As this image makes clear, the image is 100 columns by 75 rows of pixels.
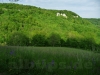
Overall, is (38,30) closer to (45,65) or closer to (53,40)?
(53,40)

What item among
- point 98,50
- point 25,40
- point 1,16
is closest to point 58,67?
point 98,50

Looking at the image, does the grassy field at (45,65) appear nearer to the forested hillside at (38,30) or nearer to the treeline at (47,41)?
the forested hillside at (38,30)

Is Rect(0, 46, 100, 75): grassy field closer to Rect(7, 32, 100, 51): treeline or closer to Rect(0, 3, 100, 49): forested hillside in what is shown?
Rect(0, 3, 100, 49): forested hillside

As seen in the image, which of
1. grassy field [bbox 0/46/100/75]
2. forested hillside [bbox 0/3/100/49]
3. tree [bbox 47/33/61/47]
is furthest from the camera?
tree [bbox 47/33/61/47]

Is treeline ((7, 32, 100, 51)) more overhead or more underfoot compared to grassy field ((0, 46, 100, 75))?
more underfoot

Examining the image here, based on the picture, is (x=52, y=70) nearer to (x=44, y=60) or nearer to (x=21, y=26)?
(x=44, y=60)

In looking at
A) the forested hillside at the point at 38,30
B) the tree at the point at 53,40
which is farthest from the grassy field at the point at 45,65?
the tree at the point at 53,40

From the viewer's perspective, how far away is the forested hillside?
262 ft

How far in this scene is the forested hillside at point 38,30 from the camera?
7975 centimetres

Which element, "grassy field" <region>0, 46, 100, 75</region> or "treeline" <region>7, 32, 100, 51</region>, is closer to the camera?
"grassy field" <region>0, 46, 100, 75</region>

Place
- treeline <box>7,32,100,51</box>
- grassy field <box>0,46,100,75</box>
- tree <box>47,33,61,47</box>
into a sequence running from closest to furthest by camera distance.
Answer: grassy field <box>0,46,100,75</box> < treeline <box>7,32,100,51</box> < tree <box>47,33,61,47</box>

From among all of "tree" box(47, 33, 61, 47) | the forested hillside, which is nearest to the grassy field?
the forested hillside

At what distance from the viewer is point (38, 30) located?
102m

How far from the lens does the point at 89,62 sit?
5.03 metres
